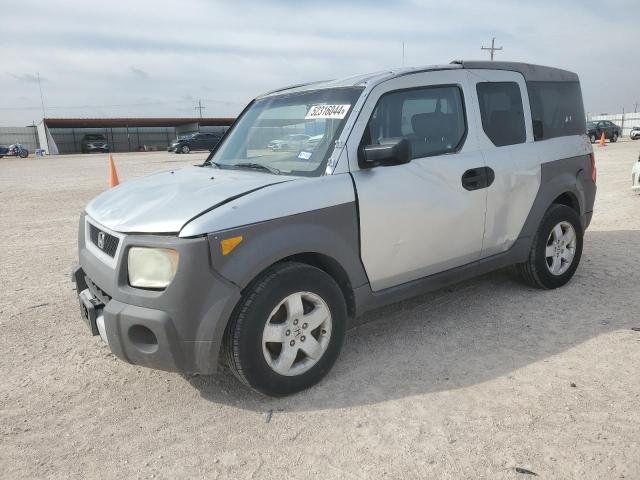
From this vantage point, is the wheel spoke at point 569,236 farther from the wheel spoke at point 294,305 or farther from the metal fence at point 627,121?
the metal fence at point 627,121

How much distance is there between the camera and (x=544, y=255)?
4.49 m

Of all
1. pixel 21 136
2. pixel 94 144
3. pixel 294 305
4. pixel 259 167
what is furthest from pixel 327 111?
pixel 21 136

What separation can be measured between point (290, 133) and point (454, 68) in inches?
53.5

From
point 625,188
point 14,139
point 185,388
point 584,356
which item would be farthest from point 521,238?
point 14,139

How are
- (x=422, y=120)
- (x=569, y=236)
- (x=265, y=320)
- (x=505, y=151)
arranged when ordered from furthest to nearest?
(x=569, y=236) < (x=505, y=151) < (x=422, y=120) < (x=265, y=320)

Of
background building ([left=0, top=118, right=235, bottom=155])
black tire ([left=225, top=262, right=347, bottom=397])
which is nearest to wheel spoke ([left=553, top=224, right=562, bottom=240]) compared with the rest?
black tire ([left=225, top=262, right=347, bottom=397])

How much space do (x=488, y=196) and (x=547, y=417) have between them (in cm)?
172

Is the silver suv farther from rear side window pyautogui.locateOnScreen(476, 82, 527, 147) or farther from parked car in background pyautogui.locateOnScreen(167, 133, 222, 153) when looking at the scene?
parked car in background pyautogui.locateOnScreen(167, 133, 222, 153)

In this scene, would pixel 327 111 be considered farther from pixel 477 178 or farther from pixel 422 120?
pixel 477 178

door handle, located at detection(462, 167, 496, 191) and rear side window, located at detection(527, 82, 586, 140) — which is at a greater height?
rear side window, located at detection(527, 82, 586, 140)

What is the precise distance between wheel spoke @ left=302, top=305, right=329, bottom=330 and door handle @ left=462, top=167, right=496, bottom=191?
143 cm

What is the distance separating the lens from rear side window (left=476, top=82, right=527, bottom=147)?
399 centimetres

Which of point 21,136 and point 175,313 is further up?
point 21,136

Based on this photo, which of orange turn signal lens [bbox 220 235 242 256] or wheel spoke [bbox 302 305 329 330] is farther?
wheel spoke [bbox 302 305 329 330]
